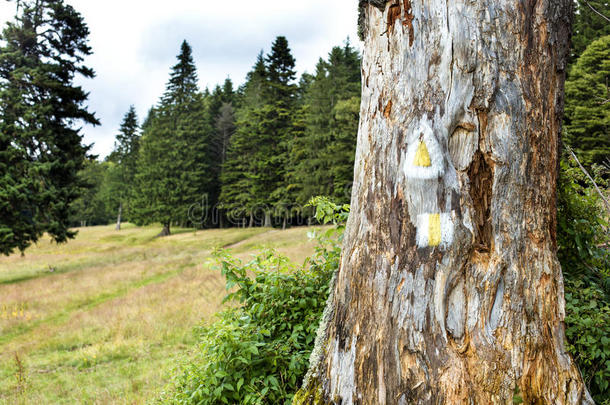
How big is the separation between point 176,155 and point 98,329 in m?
32.1

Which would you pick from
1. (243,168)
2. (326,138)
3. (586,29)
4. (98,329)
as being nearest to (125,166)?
(243,168)

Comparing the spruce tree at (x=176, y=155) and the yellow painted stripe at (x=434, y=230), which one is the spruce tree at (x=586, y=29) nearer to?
the yellow painted stripe at (x=434, y=230)

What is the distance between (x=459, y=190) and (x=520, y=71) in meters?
0.81

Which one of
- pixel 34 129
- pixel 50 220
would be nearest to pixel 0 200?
pixel 50 220

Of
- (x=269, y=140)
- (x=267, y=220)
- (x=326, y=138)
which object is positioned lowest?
(x=267, y=220)

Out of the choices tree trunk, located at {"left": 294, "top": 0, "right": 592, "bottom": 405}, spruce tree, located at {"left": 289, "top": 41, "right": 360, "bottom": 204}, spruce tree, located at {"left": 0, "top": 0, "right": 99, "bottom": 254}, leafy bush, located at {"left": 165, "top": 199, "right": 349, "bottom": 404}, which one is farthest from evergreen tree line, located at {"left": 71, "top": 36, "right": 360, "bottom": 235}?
tree trunk, located at {"left": 294, "top": 0, "right": 592, "bottom": 405}

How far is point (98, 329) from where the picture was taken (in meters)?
8.91

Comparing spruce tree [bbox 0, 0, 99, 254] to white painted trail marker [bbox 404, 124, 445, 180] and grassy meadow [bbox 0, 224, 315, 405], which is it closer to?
grassy meadow [bbox 0, 224, 315, 405]

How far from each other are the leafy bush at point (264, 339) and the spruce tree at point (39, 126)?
1701cm

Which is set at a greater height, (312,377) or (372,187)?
(372,187)

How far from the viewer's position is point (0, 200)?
15.7 m

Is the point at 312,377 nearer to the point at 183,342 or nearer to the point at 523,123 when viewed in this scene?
the point at 523,123

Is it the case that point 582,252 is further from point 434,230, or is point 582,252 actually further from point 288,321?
point 288,321

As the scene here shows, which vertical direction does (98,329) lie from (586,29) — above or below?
below
